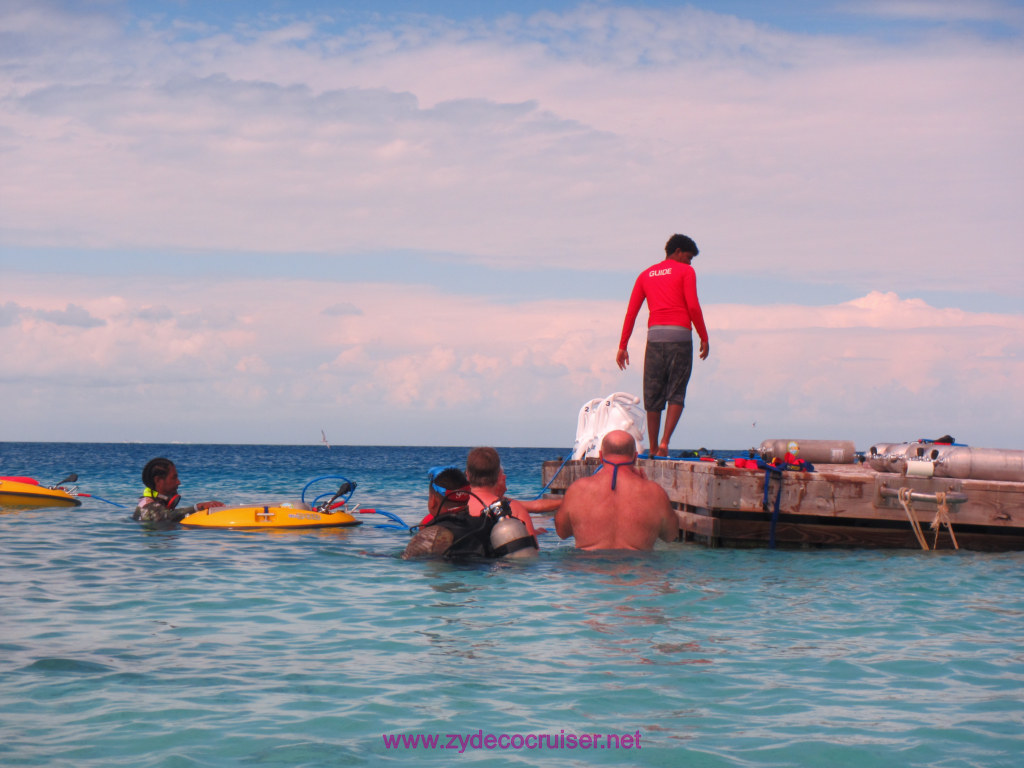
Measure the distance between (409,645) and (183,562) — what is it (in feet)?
15.8

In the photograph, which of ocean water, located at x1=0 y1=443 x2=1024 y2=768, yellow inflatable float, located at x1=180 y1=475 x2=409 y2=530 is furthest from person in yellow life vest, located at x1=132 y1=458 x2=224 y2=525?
ocean water, located at x1=0 y1=443 x2=1024 y2=768

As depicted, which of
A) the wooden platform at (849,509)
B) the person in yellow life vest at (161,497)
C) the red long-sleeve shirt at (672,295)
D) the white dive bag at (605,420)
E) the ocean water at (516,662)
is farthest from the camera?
the white dive bag at (605,420)

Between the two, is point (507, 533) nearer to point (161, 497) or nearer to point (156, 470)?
point (156, 470)

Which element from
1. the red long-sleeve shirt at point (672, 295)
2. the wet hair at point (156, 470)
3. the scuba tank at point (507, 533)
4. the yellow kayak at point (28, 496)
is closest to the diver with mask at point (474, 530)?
the scuba tank at point (507, 533)

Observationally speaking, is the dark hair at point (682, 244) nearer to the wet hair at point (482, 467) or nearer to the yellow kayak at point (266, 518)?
the wet hair at point (482, 467)

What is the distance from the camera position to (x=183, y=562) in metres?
9.81

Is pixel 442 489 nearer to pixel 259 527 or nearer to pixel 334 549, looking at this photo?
pixel 334 549

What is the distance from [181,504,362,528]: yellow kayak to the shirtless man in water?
4.67m

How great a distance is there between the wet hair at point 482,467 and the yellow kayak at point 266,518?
14.1ft

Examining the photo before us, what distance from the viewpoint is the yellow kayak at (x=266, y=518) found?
12.3 metres

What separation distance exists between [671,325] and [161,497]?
7.51 metres

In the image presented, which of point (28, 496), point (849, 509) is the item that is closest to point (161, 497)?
point (28, 496)

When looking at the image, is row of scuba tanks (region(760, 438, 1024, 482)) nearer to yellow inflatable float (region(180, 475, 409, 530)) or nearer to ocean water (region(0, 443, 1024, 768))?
ocean water (region(0, 443, 1024, 768))

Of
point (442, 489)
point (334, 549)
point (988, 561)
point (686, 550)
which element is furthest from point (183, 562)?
point (988, 561)
